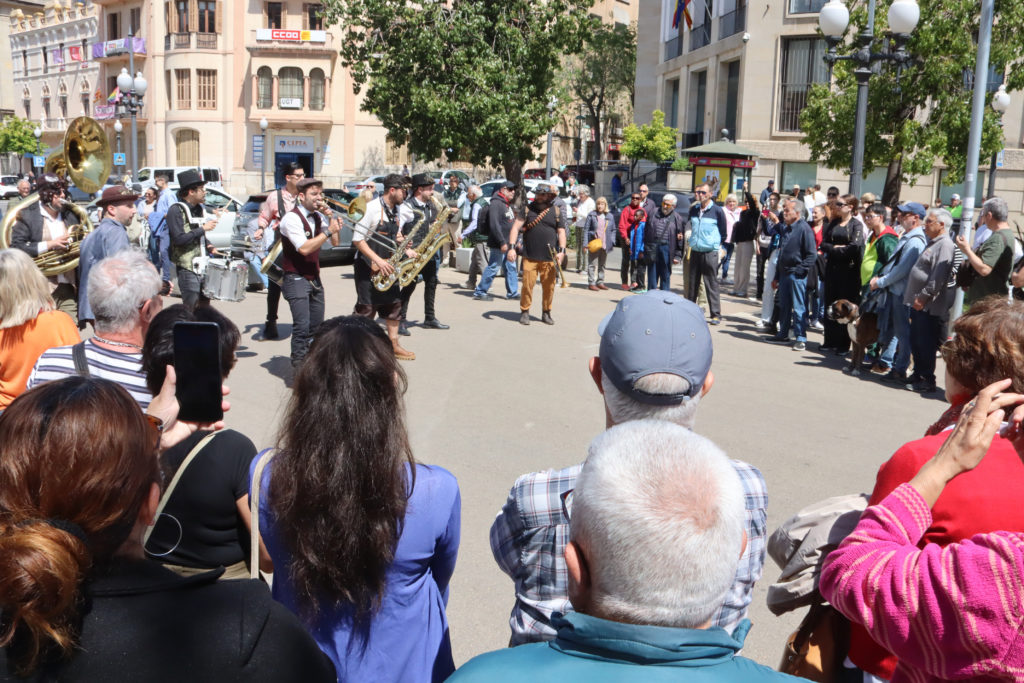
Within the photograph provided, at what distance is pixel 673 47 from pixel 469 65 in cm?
2390

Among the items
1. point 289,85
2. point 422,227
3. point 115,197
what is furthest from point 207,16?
point 115,197

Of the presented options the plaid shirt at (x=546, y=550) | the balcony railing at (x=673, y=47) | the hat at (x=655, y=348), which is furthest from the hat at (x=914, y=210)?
the balcony railing at (x=673, y=47)

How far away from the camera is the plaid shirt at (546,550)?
2.22 metres

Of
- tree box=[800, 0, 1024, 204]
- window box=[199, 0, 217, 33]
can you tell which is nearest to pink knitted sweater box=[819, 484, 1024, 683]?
tree box=[800, 0, 1024, 204]

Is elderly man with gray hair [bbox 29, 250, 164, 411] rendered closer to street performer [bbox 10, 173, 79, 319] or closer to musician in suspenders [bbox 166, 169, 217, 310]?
street performer [bbox 10, 173, 79, 319]

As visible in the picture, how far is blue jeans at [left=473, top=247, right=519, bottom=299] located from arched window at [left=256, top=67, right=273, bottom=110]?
39.5 m

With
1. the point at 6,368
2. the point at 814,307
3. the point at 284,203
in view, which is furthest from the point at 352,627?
the point at 814,307

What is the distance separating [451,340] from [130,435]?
9276mm

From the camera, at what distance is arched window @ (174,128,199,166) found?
1998 inches

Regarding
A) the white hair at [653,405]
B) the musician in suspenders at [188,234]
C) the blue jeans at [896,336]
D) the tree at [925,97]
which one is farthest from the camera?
the tree at [925,97]

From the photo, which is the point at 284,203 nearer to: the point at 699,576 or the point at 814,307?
the point at 814,307

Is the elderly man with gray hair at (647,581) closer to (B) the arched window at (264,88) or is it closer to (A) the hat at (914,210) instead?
(A) the hat at (914,210)

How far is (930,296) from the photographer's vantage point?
8.87 m

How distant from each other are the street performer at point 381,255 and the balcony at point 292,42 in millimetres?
41161
